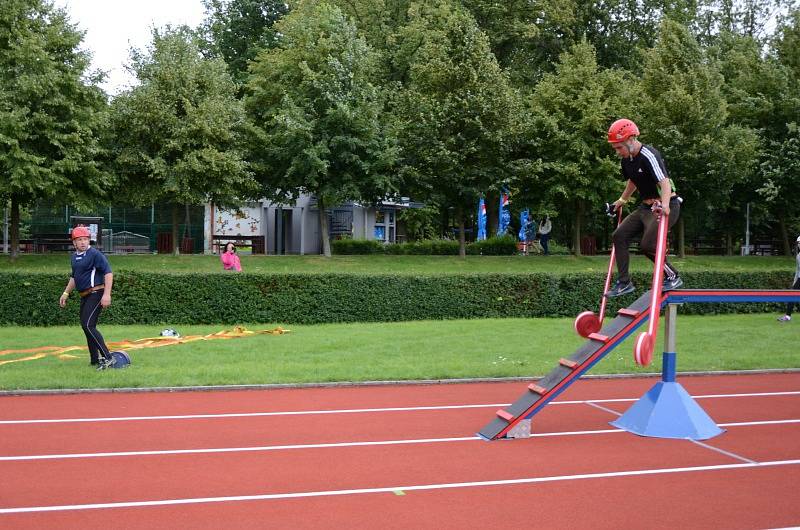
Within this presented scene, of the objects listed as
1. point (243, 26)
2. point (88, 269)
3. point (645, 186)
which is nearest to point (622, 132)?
point (645, 186)

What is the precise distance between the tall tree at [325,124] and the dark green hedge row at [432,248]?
15.3 feet

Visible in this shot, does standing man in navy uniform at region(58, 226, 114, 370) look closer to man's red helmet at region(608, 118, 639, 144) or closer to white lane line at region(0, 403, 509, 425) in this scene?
white lane line at region(0, 403, 509, 425)

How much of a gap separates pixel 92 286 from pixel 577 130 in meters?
26.5

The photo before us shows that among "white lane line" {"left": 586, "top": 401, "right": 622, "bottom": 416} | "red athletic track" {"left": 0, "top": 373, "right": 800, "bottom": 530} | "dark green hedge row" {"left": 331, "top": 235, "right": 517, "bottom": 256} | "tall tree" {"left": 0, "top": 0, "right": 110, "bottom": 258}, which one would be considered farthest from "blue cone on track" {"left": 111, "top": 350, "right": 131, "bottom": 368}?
"dark green hedge row" {"left": 331, "top": 235, "right": 517, "bottom": 256}

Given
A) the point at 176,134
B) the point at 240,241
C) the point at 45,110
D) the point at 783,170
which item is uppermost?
the point at 45,110

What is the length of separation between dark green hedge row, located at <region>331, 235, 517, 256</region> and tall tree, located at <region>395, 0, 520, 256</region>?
401 cm

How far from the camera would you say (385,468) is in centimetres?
752

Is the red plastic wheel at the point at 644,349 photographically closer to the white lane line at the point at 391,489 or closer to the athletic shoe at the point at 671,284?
the white lane line at the point at 391,489

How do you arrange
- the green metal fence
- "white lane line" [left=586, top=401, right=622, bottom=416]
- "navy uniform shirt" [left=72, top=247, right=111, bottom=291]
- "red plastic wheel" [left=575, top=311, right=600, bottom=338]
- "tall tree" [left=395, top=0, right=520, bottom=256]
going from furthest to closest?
1. the green metal fence
2. "tall tree" [left=395, top=0, right=520, bottom=256]
3. "navy uniform shirt" [left=72, top=247, right=111, bottom=291]
4. "white lane line" [left=586, top=401, right=622, bottom=416]
5. "red plastic wheel" [left=575, top=311, right=600, bottom=338]

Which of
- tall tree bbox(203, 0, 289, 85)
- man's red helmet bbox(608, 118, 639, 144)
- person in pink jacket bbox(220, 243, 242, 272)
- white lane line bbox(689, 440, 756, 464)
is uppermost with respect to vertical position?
tall tree bbox(203, 0, 289, 85)

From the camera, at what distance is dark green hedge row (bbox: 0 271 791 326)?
1836 cm

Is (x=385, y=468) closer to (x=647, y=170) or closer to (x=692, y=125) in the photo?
(x=647, y=170)

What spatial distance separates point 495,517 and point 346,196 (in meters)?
28.2

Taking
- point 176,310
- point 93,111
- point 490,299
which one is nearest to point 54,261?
point 93,111
